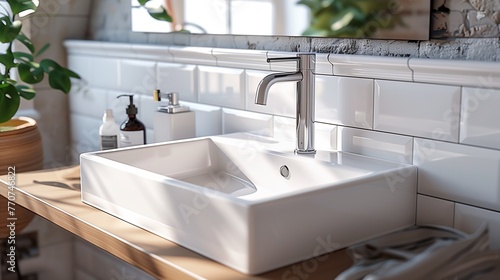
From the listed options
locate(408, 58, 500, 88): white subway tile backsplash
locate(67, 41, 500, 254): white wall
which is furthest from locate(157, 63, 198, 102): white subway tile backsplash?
locate(408, 58, 500, 88): white subway tile backsplash

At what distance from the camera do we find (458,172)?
121 cm

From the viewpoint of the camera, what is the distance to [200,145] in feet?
5.26

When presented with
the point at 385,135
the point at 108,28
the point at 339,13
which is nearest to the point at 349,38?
the point at 339,13

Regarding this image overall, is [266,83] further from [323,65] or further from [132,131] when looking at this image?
[132,131]

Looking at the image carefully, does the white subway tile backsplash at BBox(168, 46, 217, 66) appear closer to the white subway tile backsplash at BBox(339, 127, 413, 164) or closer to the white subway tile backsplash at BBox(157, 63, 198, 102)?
the white subway tile backsplash at BBox(157, 63, 198, 102)

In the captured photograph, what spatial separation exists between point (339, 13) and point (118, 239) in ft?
2.22

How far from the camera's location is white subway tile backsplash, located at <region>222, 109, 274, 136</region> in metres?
1.66

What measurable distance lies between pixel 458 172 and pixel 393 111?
0.19 m

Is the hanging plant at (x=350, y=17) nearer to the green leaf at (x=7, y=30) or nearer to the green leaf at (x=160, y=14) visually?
the green leaf at (x=160, y=14)

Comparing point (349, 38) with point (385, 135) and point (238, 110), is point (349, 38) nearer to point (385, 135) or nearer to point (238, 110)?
point (385, 135)

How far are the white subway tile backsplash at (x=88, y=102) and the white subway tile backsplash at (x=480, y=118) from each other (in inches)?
57.0

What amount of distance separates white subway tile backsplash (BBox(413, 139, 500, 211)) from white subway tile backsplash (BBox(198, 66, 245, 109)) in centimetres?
60

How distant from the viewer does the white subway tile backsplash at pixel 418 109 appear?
3.99 feet

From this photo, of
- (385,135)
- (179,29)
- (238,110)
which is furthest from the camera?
(179,29)
